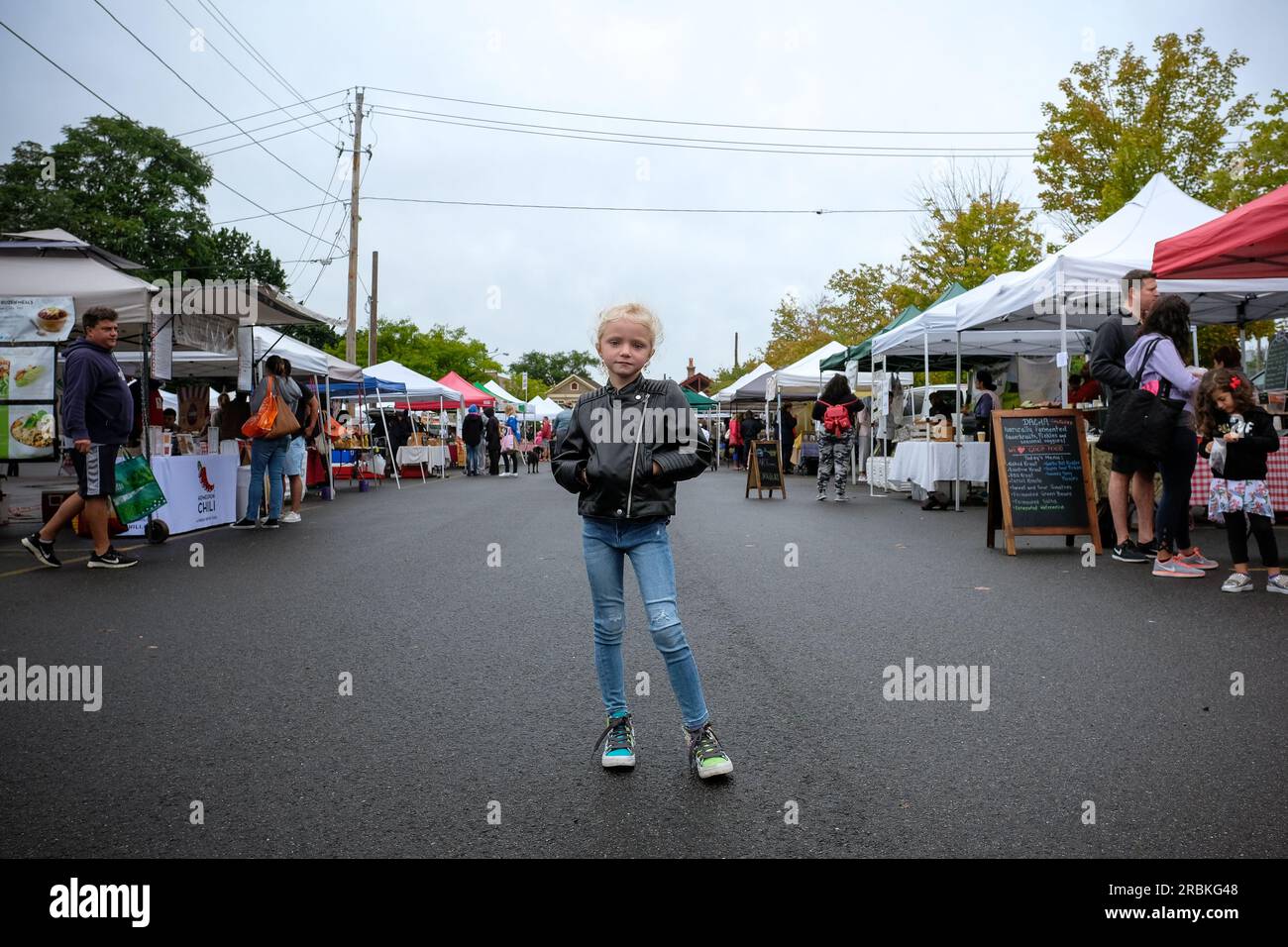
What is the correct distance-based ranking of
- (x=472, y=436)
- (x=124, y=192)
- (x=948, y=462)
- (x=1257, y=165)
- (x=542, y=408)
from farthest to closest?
(x=542, y=408) → (x=124, y=192) → (x=472, y=436) → (x=1257, y=165) → (x=948, y=462)

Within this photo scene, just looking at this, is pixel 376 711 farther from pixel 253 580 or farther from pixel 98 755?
pixel 253 580

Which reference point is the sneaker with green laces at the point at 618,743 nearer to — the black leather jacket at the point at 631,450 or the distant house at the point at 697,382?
the black leather jacket at the point at 631,450

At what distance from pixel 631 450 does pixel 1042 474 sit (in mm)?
6989

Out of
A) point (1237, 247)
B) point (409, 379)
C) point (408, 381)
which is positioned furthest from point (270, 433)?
point (409, 379)

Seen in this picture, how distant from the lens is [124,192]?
5178cm

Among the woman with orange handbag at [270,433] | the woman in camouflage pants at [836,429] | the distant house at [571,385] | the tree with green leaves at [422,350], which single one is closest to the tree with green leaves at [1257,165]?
the woman in camouflage pants at [836,429]

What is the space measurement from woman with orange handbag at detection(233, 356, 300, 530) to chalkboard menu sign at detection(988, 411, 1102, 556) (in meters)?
7.92

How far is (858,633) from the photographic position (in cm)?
571

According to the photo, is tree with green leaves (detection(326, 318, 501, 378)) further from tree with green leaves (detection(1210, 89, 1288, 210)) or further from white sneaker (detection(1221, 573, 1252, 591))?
white sneaker (detection(1221, 573, 1252, 591))

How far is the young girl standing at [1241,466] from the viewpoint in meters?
6.80

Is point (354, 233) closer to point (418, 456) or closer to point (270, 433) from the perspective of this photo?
point (418, 456)

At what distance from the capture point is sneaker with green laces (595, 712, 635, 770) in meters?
3.45

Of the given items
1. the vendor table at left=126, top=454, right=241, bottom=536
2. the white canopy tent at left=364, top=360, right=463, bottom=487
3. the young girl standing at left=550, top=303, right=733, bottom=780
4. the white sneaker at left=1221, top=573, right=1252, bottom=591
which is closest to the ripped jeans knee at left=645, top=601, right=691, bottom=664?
the young girl standing at left=550, top=303, right=733, bottom=780
